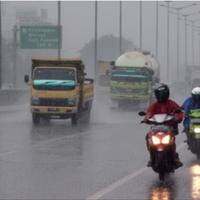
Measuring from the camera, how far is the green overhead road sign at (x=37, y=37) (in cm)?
6794

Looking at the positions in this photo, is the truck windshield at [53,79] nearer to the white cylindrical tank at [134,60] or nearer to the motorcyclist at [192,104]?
the motorcyclist at [192,104]

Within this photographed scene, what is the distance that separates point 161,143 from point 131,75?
3518cm

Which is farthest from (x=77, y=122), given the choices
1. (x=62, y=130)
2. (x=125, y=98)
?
(x=125, y=98)

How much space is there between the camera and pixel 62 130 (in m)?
28.6

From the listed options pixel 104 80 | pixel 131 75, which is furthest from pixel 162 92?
pixel 104 80

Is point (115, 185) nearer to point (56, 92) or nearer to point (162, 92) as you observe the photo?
point (162, 92)

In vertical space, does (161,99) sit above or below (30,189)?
above

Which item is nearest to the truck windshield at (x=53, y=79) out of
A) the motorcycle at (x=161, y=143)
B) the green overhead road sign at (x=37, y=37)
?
the motorcycle at (x=161, y=143)

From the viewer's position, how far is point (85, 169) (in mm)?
16000

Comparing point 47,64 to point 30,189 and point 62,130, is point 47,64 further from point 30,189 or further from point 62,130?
point 30,189

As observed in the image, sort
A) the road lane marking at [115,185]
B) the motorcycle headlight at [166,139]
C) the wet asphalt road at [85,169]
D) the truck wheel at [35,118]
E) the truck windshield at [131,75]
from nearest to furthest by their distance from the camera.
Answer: the road lane marking at [115,185], the wet asphalt road at [85,169], the motorcycle headlight at [166,139], the truck wheel at [35,118], the truck windshield at [131,75]

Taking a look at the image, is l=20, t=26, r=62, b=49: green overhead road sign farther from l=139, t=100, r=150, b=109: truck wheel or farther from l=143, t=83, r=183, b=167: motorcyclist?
l=143, t=83, r=183, b=167: motorcyclist

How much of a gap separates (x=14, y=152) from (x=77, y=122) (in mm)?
14102

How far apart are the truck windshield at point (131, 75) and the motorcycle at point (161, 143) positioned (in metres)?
34.9
